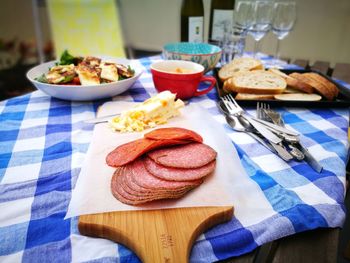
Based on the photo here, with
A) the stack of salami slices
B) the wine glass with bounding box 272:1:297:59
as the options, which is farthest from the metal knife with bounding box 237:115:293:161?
the wine glass with bounding box 272:1:297:59

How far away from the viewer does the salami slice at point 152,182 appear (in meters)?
0.51

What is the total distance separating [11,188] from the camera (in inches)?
21.9

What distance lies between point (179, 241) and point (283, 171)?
1.09 ft

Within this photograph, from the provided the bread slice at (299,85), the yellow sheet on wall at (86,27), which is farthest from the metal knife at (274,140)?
the yellow sheet on wall at (86,27)

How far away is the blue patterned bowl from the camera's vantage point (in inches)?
44.7

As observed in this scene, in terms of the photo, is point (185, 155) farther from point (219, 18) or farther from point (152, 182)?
point (219, 18)

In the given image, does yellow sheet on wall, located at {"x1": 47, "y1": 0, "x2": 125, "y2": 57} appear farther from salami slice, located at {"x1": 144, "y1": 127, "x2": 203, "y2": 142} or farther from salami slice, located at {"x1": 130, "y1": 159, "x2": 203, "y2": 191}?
salami slice, located at {"x1": 130, "y1": 159, "x2": 203, "y2": 191}

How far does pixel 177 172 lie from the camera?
553 mm

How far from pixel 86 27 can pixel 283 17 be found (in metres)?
1.52

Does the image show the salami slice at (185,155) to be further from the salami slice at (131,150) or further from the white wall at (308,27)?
the white wall at (308,27)

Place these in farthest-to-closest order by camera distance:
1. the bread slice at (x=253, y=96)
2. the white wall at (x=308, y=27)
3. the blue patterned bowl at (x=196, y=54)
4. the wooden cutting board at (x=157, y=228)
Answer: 1. the white wall at (x=308, y=27)
2. the blue patterned bowl at (x=196, y=54)
3. the bread slice at (x=253, y=96)
4. the wooden cutting board at (x=157, y=228)

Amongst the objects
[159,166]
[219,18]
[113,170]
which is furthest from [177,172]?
[219,18]

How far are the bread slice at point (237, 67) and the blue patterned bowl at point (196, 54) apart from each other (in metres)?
0.06

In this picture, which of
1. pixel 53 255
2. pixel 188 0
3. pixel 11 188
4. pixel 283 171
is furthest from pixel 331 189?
pixel 188 0
